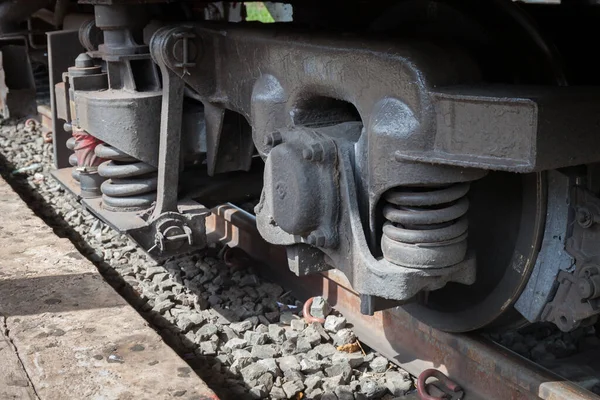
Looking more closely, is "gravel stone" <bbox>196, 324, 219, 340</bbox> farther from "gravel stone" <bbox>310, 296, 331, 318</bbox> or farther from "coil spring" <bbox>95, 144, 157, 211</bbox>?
"coil spring" <bbox>95, 144, 157, 211</bbox>

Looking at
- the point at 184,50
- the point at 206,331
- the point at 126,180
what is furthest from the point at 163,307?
the point at 184,50

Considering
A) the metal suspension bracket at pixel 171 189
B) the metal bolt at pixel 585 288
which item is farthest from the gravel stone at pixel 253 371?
the metal bolt at pixel 585 288

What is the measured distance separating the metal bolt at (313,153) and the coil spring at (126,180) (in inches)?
61.2

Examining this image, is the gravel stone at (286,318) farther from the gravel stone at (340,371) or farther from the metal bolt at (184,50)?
the metal bolt at (184,50)

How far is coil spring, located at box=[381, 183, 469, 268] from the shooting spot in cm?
212

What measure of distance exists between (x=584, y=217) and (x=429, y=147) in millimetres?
510

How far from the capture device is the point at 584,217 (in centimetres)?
216

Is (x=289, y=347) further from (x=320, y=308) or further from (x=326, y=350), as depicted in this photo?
(x=320, y=308)

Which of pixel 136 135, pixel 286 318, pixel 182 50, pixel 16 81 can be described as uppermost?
pixel 182 50

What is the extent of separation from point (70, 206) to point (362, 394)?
3.01 m

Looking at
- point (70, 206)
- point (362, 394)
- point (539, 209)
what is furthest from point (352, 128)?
point (70, 206)

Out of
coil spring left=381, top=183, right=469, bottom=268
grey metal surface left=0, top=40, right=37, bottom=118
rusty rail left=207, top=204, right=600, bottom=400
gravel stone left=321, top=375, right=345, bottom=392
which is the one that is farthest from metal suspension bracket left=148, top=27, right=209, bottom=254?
grey metal surface left=0, top=40, right=37, bottom=118

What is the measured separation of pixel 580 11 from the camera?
232cm

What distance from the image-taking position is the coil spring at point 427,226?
2119 millimetres
